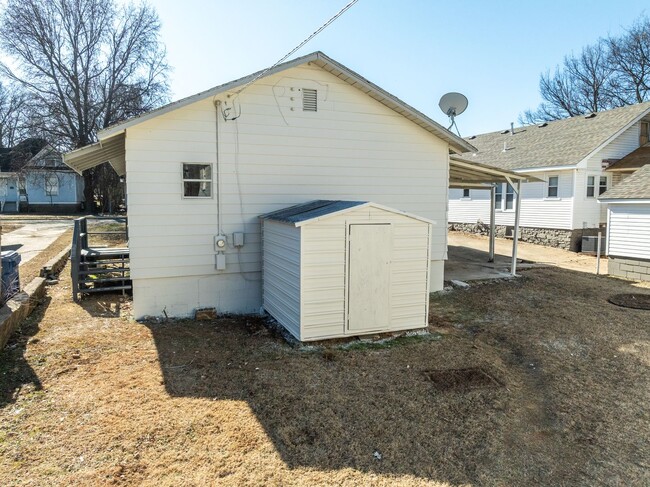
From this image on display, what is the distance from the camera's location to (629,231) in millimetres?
12117

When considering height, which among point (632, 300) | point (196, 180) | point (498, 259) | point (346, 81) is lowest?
point (632, 300)

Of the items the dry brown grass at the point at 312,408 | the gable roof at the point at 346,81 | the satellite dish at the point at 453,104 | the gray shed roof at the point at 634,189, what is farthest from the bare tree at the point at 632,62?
the dry brown grass at the point at 312,408

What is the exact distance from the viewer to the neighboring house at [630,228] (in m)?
11.8

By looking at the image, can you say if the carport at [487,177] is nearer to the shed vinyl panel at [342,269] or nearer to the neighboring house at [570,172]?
the neighboring house at [570,172]

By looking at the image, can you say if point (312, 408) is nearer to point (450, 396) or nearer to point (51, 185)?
point (450, 396)

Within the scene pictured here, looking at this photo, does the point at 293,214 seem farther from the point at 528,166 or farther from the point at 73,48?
the point at 73,48

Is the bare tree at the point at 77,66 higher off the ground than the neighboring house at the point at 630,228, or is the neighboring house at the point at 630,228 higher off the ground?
the bare tree at the point at 77,66

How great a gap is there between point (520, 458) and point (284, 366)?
2895 millimetres

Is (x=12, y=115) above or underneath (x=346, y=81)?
above

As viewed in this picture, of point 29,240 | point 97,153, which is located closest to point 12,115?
point 29,240

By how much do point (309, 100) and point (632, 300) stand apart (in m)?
8.19

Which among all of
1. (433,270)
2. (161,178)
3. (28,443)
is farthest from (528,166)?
(28,443)

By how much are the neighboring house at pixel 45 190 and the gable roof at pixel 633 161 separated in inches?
1384

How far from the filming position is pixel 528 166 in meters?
18.9
